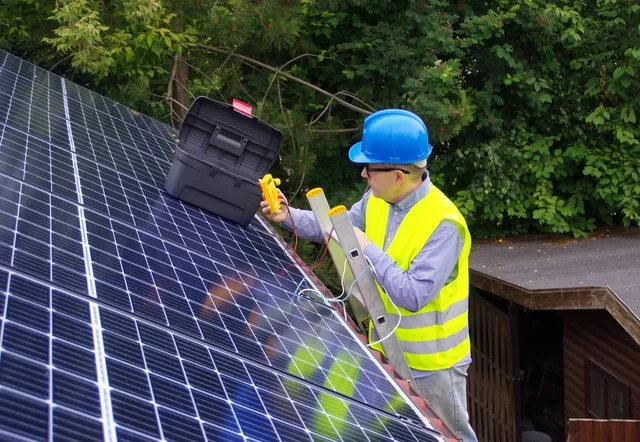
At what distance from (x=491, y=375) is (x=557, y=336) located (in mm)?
2019

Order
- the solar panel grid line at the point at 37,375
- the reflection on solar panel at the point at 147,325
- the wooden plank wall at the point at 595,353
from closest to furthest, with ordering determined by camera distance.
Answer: the solar panel grid line at the point at 37,375
the reflection on solar panel at the point at 147,325
the wooden plank wall at the point at 595,353

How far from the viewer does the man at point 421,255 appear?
4227 mm

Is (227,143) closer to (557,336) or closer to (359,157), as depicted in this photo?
(359,157)

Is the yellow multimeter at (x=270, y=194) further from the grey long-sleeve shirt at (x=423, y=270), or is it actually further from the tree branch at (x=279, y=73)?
the tree branch at (x=279, y=73)

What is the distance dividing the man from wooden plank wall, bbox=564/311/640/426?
414 cm

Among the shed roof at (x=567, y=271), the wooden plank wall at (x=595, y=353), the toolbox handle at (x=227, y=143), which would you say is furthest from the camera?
the wooden plank wall at (x=595, y=353)

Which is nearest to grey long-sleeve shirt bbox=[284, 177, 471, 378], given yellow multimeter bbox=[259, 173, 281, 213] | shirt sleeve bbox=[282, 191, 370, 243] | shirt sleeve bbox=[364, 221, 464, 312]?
shirt sleeve bbox=[364, 221, 464, 312]

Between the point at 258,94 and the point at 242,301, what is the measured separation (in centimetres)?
771

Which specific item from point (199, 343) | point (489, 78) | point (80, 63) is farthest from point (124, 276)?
point (489, 78)

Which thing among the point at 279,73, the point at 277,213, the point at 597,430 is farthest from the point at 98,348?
the point at 279,73

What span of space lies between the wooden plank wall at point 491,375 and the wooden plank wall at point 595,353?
70cm

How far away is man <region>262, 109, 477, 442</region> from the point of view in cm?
423

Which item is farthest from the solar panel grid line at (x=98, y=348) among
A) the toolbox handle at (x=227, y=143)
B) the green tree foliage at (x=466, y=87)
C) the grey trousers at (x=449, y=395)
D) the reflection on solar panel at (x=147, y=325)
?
the green tree foliage at (x=466, y=87)

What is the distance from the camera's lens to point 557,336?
12141 millimetres
